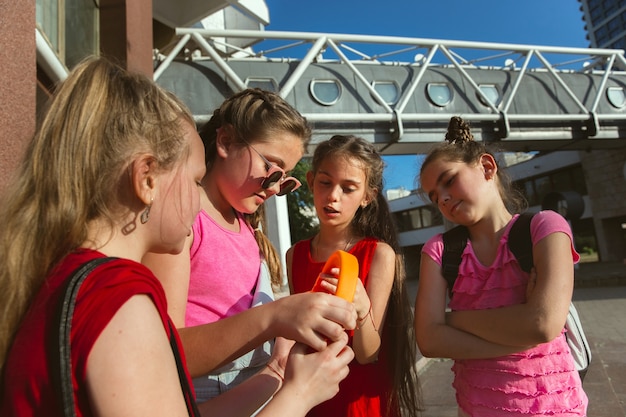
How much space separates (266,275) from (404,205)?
124ft

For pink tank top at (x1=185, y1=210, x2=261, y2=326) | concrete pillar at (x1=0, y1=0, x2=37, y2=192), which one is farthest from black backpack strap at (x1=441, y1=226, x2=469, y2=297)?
concrete pillar at (x1=0, y1=0, x2=37, y2=192)

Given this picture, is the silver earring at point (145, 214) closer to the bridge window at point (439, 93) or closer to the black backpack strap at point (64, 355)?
the black backpack strap at point (64, 355)

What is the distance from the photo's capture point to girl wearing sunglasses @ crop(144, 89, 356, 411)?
41.6 inches

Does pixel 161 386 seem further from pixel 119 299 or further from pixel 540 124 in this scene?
pixel 540 124

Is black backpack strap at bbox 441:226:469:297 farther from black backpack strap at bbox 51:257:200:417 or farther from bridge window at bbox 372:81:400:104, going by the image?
bridge window at bbox 372:81:400:104

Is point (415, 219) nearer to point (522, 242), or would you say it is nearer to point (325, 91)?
point (325, 91)

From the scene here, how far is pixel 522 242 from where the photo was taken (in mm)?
1780

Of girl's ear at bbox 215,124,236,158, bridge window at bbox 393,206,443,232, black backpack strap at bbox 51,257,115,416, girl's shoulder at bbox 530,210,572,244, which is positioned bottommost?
black backpack strap at bbox 51,257,115,416

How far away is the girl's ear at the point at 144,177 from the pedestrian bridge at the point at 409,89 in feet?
34.7

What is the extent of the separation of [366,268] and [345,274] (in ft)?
2.53

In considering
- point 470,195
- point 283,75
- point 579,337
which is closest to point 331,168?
point 470,195

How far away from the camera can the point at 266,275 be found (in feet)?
5.33

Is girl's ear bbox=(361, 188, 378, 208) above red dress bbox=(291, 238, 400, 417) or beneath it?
above

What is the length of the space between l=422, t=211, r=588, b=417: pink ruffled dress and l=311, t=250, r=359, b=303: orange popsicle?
940mm
